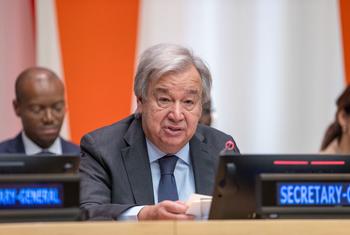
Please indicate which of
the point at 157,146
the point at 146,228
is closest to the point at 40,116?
the point at 157,146

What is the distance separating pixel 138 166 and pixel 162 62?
1.22ft

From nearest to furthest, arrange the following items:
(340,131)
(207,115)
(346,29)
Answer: (340,131)
(207,115)
(346,29)

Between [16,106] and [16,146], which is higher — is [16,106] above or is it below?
above

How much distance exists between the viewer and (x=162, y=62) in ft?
9.08

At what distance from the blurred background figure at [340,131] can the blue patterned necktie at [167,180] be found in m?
1.59

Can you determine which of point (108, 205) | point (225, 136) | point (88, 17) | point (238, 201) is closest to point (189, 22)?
point (88, 17)

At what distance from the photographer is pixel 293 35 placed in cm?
523

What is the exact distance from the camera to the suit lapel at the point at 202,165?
9.29 ft

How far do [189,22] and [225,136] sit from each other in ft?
7.31

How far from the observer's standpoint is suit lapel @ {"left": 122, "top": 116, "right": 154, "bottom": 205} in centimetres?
273

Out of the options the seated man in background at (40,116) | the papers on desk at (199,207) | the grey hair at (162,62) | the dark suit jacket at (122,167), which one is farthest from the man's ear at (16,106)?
the papers on desk at (199,207)

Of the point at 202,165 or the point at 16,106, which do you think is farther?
the point at 16,106

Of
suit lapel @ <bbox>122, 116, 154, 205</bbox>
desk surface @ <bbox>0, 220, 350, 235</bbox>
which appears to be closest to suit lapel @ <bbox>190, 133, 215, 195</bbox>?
suit lapel @ <bbox>122, 116, 154, 205</bbox>

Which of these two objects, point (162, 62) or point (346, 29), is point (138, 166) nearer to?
point (162, 62)
